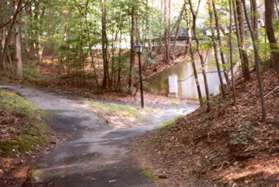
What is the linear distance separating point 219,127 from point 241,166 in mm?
2656

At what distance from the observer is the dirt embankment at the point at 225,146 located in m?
6.41

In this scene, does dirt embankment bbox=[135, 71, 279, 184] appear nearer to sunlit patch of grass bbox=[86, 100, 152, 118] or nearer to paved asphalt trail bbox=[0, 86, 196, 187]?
paved asphalt trail bbox=[0, 86, 196, 187]

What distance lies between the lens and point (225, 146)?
776 cm

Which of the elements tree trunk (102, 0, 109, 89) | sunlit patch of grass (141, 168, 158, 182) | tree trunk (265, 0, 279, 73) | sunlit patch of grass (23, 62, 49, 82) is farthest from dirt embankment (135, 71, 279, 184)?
sunlit patch of grass (23, 62, 49, 82)

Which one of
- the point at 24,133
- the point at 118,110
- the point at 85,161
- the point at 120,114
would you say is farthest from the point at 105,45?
the point at 85,161

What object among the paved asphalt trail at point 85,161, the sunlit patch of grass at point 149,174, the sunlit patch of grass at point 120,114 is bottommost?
the sunlit patch of grass at point 120,114

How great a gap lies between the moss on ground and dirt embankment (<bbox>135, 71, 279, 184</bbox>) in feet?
9.47

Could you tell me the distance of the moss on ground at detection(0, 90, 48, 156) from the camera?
1066 cm

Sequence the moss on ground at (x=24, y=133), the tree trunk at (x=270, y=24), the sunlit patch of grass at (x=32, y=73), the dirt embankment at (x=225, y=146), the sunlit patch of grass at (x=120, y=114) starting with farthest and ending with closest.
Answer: the sunlit patch of grass at (x=32, y=73), the sunlit patch of grass at (x=120, y=114), the moss on ground at (x=24, y=133), the tree trunk at (x=270, y=24), the dirt embankment at (x=225, y=146)

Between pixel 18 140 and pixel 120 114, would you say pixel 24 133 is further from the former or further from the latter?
pixel 120 114

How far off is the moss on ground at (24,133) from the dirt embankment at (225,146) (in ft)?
9.47

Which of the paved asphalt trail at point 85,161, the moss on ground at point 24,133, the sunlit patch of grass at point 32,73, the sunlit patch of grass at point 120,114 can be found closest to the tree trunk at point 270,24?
the paved asphalt trail at point 85,161

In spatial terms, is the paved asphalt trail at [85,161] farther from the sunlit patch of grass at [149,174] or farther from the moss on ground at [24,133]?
the moss on ground at [24,133]

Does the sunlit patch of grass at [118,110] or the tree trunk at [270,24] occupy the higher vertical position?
the tree trunk at [270,24]
